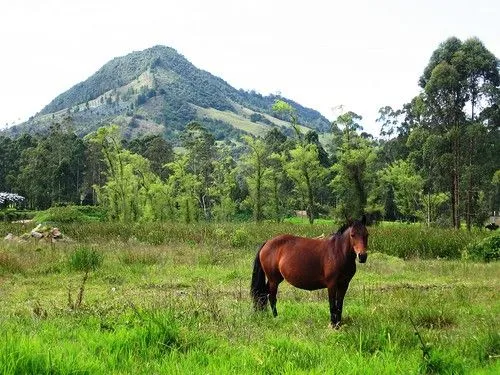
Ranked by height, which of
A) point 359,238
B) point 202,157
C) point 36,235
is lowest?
point 36,235

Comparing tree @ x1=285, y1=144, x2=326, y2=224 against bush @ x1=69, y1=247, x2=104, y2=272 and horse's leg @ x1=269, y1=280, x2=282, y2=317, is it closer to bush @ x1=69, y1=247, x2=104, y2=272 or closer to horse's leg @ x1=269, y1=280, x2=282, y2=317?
bush @ x1=69, y1=247, x2=104, y2=272

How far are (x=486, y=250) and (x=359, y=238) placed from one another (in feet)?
45.0

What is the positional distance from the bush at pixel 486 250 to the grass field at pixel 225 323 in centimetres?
292

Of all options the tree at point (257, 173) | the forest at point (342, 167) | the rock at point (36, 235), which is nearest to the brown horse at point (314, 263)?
the rock at point (36, 235)

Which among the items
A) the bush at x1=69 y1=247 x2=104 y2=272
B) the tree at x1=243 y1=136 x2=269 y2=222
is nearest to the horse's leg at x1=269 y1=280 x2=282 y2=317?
the bush at x1=69 y1=247 x2=104 y2=272

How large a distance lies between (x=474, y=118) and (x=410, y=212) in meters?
17.1

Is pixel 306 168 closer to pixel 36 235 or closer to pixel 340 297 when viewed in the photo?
pixel 36 235

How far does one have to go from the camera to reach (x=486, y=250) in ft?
61.7

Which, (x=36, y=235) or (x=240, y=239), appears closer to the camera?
(x=36, y=235)

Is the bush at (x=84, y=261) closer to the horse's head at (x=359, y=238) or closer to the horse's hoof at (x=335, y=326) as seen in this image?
the horse's hoof at (x=335, y=326)

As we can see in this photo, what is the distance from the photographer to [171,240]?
74.0 feet

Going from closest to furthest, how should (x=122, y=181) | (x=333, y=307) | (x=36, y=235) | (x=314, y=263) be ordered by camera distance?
(x=333, y=307) → (x=314, y=263) → (x=36, y=235) → (x=122, y=181)

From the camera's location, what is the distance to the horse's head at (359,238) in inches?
274

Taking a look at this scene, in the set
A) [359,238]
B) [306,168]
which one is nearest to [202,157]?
[306,168]
